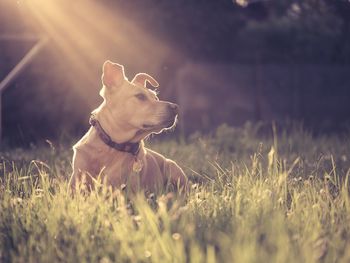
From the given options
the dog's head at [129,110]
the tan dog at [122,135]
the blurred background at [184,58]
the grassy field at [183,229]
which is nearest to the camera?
the grassy field at [183,229]

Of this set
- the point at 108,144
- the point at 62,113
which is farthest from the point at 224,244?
the point at 62,113

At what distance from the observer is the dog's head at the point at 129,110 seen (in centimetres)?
573

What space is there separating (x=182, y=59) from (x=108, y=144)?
7417 millimetres

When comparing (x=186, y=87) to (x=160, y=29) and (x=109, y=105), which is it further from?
(x=109, y=105)

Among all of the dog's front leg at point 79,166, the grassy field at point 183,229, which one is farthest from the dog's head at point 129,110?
the grassy field at point 183,229

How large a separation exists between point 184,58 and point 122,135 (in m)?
7.27

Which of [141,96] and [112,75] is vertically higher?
[112,75]

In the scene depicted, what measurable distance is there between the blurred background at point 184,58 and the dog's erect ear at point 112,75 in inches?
92.3

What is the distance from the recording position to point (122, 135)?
5723 mm

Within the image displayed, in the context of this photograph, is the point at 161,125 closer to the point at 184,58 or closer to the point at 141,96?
the point at 141,96

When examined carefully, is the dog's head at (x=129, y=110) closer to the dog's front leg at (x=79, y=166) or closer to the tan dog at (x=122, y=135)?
the tan dog at (x=122, y=135)

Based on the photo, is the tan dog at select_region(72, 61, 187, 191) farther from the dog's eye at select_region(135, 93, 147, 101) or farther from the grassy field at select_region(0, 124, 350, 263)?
the grassy field at select_region(0, 124, 350, 263)

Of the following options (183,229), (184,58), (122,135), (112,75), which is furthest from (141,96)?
(184,58)

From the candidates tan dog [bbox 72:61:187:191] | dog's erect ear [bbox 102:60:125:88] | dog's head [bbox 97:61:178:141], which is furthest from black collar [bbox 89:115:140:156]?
dog's erect ear [bbox 102:60:125:88]
